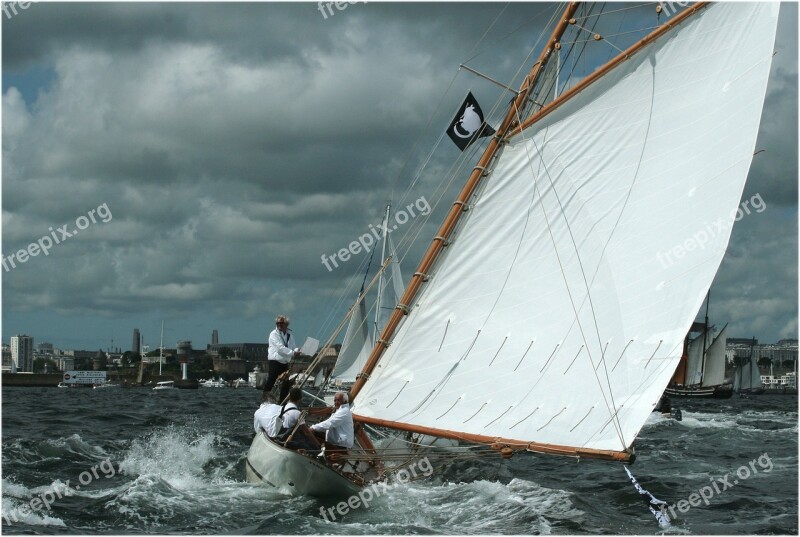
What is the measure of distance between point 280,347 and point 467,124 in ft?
24.3

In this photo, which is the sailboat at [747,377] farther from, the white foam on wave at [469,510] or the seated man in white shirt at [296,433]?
the seated man in white shirt at [296,433]

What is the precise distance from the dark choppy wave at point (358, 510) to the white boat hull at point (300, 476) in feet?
0.91

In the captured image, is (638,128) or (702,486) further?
A: (702,486)

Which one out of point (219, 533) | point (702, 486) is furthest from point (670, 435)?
point (219, 533)

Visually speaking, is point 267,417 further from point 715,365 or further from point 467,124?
point 715,365

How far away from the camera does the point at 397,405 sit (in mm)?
21516

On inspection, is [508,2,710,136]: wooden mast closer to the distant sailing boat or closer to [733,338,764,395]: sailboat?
the distant sailing boat

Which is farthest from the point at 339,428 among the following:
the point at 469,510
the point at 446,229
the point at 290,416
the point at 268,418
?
the point at 446,229

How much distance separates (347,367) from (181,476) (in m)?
42.3

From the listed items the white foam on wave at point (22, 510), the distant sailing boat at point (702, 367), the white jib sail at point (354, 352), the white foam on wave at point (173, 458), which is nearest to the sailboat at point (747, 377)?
the distant sailing boat at point (702, 367)

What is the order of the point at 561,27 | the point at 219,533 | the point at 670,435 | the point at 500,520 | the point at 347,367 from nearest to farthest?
the point at 219,533 → the point at 500,520 → the point at 561,27 → the point at 670,435 → the point at 347,367

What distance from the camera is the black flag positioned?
23.0 meters

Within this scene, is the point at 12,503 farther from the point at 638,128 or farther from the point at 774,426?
the point at 774,426

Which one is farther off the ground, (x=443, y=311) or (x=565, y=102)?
(x=565, y=102)
